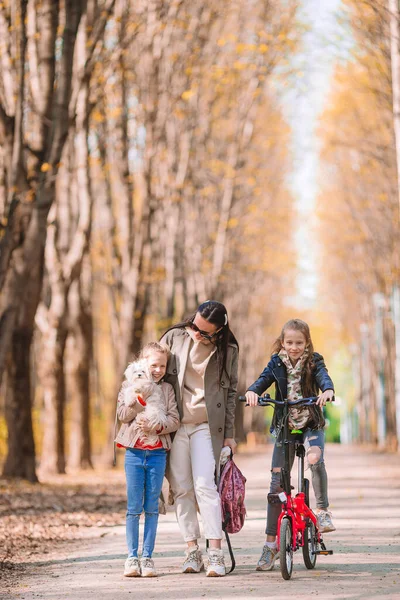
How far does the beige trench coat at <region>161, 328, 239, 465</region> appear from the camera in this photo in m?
7.94

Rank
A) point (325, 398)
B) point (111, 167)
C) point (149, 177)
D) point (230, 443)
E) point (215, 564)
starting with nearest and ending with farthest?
point (325, 398)
point (215, 564)
point (230, 443)
point (149, 177)
point (111, 167)

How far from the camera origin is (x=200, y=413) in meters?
7.96

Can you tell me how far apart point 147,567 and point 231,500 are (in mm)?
727

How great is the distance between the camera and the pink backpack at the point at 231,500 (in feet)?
25.9

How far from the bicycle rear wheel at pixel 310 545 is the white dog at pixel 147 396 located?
1201 mm

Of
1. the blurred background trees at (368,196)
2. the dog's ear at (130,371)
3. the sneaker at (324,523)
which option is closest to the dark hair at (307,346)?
the sneaker at (324,523)

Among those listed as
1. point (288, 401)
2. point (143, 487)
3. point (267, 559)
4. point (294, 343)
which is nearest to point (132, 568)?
point (143, 487)

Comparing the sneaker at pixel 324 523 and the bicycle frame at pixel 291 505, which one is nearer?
the bicycle frame at pixel 291 505

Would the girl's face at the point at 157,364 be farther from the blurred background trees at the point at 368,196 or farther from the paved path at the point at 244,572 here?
the blurred background trees at the point at 368,196

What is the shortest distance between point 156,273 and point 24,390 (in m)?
7.10

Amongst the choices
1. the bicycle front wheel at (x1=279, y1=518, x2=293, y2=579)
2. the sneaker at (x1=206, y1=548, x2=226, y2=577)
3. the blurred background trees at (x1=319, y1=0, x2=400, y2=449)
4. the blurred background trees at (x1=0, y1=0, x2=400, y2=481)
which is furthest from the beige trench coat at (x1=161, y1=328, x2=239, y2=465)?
the blurred background trees at (x1=319, y1=0, x2=400, y2=449)

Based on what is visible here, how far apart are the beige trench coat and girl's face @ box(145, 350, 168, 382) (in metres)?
0.15

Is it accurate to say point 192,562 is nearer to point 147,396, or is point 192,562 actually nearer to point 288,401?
point 147,396

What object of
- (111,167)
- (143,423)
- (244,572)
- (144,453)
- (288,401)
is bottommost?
(244,572)
